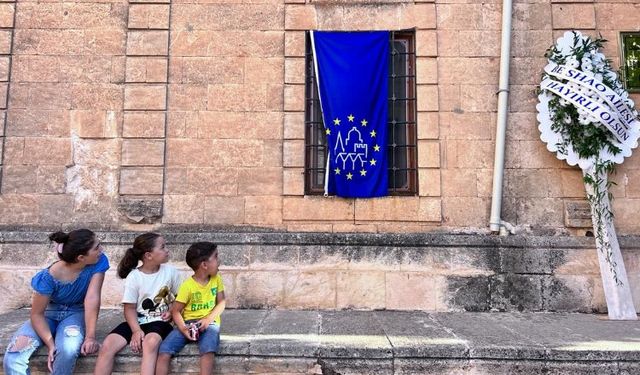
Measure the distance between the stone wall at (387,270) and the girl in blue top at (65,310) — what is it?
206cm

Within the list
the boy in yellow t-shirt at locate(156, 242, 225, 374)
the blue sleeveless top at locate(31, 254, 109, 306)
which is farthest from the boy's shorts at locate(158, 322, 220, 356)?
the blue sleeveless top at locate(31, 254, 109, 306)

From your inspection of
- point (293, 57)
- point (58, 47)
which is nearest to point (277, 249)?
point (293, 57)

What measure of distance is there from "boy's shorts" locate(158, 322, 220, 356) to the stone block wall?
264 centimetres

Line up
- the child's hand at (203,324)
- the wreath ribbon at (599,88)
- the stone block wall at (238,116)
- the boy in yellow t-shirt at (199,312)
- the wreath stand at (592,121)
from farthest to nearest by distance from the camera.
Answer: the stone block wall at (238,116), the wreath ribbon at (599,88), the wreath stand at (592,121), the child's hand at (203,324), the boy in yellow t-shirt at (199,312)

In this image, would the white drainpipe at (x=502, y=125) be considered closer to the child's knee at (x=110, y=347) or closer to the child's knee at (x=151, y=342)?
the child's knee at (x=151, y=342)

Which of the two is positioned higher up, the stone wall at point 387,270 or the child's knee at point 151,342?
the stone wall at point 387,270

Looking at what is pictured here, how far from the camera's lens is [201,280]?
4633 mm

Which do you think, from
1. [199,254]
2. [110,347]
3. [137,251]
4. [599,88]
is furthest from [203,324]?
[599,88]

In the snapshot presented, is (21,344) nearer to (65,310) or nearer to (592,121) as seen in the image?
(65,310)

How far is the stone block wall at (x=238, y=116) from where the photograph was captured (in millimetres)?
6945

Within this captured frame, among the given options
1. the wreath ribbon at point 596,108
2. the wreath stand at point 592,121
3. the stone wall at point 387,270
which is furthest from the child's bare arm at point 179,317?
the wreath ribbon at point 596,108

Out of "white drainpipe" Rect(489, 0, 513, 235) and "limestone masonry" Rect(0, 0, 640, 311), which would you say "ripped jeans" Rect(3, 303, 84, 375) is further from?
"white drainpipe" Rect(489, 0, 513, 235)

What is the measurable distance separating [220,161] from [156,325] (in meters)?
3.05

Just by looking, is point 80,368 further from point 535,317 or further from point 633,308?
point 633,308
